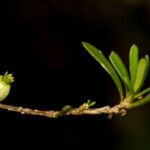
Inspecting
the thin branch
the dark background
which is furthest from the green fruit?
the dark background

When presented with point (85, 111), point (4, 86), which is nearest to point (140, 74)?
point (85, 111)

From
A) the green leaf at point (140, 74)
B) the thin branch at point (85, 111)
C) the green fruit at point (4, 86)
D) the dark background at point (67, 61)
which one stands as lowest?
the thin branch at point (85, 111)

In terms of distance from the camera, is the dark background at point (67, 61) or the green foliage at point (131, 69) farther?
the dark background at point (67, 61)

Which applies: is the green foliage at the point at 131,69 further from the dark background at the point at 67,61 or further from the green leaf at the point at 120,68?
the dark background at the point at 67,61

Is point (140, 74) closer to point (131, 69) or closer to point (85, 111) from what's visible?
point (131, 69)

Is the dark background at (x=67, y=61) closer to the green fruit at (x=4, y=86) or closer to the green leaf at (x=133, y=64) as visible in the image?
the green fruit at (x=4, y=86)

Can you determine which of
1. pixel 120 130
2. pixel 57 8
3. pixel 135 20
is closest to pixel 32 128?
pixel 120 130

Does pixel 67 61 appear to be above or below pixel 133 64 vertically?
above

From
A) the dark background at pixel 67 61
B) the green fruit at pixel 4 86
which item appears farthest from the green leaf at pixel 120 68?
the dark background at pixel 67 61

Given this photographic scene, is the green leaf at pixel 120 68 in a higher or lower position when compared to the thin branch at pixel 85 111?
higher
